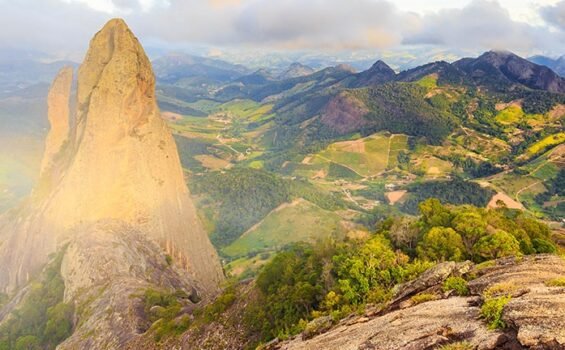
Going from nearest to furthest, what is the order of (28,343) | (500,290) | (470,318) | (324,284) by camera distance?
(470,318) → (500,290) → (324,284) → (28,343)

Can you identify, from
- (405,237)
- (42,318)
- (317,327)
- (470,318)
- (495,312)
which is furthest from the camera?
(42,318)

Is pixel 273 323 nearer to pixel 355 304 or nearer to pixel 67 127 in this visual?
pixel 355 304

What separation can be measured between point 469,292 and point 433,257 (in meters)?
24.6

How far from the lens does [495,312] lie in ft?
72.4

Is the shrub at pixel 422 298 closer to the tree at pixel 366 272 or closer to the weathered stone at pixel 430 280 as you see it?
the weathered stone at pixel 430 280

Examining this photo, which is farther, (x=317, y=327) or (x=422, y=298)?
(x=317, y=327)

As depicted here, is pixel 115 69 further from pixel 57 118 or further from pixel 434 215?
pixel 434 215

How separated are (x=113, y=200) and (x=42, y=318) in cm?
2820

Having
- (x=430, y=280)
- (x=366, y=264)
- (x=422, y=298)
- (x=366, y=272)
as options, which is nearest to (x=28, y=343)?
(x=366, y=264)

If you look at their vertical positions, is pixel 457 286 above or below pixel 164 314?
above

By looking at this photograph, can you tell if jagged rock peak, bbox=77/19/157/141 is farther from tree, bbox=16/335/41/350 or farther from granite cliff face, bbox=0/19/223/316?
tree, bbox=16/335/41/350

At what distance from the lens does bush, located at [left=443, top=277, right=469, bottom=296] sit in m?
28.9

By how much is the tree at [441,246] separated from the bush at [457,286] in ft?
69.8

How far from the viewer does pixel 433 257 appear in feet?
171
